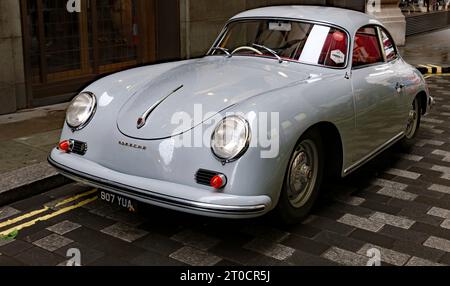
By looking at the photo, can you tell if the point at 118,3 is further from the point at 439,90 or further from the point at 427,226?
the point at 427,226

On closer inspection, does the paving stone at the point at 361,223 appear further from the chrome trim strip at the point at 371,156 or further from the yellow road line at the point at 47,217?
the yellow road line at the point at 47,217

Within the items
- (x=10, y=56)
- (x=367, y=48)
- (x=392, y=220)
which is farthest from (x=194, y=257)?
(x=10, y=56)

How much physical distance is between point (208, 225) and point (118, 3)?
6.02 metres

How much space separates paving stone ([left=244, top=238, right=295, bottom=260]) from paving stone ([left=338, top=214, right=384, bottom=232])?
70cm

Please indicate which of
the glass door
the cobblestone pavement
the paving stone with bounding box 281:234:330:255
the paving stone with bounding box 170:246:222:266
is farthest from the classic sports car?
the glass door

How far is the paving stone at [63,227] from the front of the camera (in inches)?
169

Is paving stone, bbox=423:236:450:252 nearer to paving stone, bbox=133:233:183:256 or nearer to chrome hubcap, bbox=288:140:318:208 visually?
chrome hubcap, bbox=288:140:318:208

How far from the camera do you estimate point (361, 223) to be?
177 inches

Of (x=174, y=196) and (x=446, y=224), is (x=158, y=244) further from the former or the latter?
(x=446, y=224)

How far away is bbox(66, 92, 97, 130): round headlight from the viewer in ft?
14.3

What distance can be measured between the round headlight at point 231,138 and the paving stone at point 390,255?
111 centimetres

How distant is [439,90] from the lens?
10125mm

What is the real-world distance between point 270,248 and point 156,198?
2.86 feet
